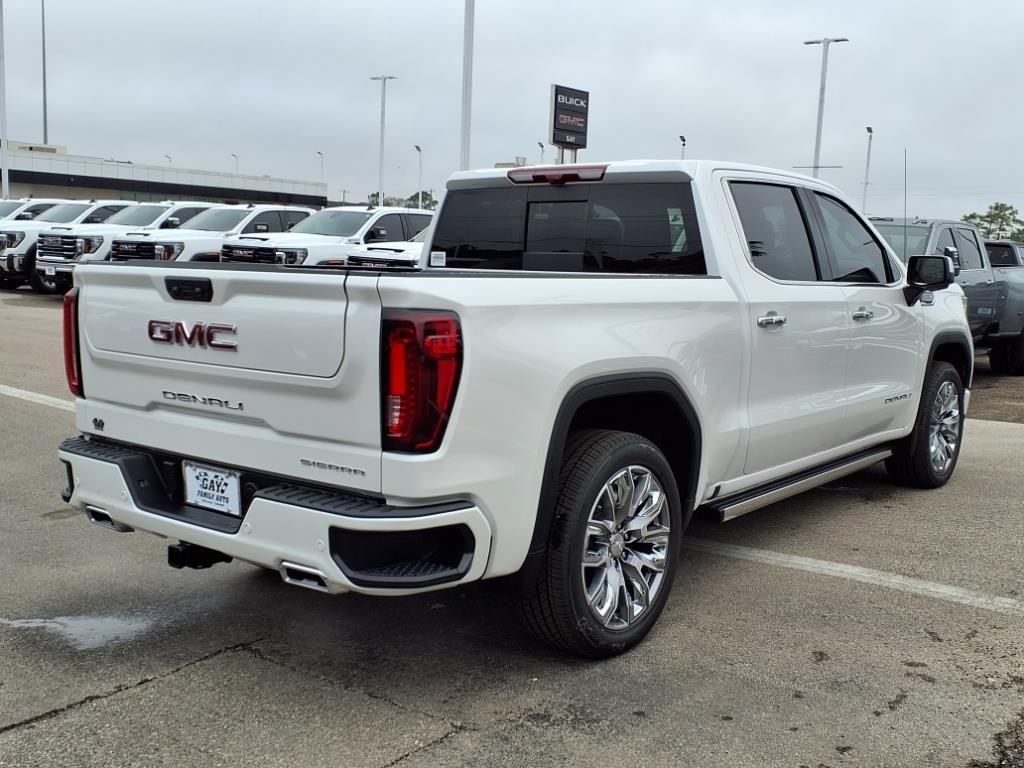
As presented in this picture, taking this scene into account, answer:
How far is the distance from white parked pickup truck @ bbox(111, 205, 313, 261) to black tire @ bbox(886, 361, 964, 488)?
490 inches

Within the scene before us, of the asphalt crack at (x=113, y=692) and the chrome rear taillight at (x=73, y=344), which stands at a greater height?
the chrome rear taillight at (x=73, y=344)

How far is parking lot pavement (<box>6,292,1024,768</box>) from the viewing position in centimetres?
323

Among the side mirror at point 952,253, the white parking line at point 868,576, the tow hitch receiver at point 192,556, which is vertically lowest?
the white parking line at point 868,576

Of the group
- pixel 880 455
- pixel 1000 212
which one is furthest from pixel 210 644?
pixel 1000 212

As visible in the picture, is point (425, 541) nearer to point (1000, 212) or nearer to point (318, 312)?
point (318, 312)

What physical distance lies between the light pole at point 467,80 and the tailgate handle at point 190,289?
1956 centimetres

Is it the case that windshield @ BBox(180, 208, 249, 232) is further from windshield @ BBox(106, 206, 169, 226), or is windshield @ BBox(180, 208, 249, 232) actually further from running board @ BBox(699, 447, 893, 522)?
running board @ BBox(699, 447, 893, 522)

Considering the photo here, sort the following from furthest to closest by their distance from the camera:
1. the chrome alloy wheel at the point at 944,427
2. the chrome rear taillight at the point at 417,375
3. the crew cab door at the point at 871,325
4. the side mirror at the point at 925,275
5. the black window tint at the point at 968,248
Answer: the black window tint at the point at 968,248
the chrome alloy wheel at the point at 944,427
the side mirror at the point at 925,275
the crew cab door at the point at 871,325
the chrome rear taillight at the point at 417,375

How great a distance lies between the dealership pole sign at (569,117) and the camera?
2272cm

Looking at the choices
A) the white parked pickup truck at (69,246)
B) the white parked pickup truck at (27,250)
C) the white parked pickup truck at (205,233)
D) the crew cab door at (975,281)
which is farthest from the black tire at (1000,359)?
the white parked pickup truck at (27,250)

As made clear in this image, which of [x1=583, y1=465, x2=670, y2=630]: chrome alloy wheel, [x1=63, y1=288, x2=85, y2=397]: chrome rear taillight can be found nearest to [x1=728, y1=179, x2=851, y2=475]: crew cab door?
[x1=583, y1=465, x2=670, y2=630]: chrome alloy wheel

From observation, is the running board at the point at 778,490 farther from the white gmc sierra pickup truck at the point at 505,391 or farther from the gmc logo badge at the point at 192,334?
the gmc logo badge at the point at 192,334

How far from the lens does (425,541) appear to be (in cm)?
328

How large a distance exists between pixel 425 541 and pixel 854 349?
9.68ft
